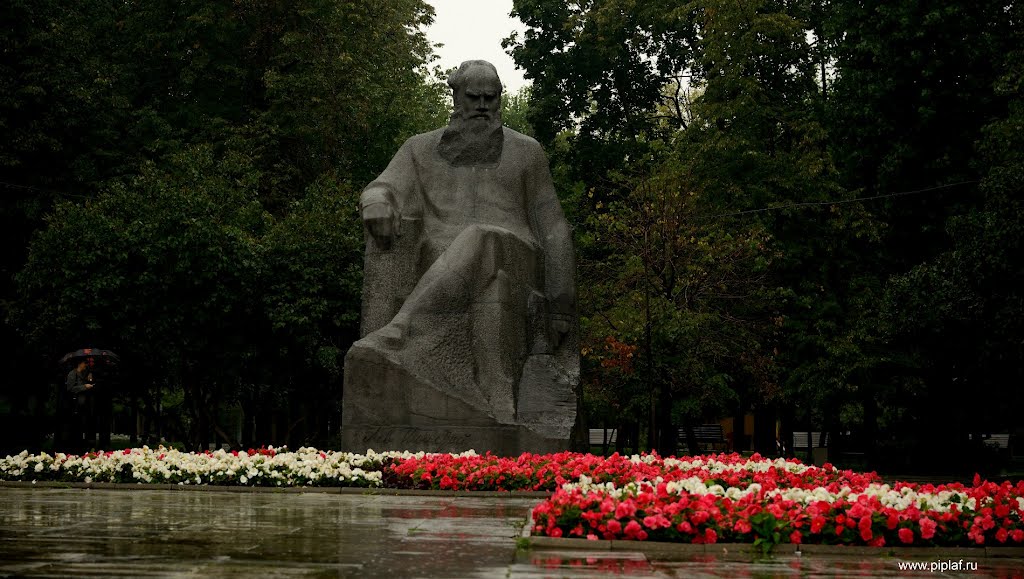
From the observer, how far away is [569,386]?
46.2ft

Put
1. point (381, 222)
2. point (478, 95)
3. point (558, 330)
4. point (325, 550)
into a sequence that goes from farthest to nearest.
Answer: point (478, 95) → point (558, 330) → point (381, 222) → point (325, 550)

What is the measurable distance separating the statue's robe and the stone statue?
0.01 m

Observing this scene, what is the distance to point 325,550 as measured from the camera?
259 inches

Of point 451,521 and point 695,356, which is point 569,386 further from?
point 695,356

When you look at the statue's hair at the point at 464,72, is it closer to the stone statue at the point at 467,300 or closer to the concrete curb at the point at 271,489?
the stone statue at the point at 467,300

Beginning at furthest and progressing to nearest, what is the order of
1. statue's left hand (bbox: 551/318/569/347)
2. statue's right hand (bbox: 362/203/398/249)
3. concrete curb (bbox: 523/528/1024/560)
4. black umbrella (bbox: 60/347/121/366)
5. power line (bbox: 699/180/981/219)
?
power line (bbox: 699/180/981/219) < black umbrella (bbox: 60/347/121/366) < statue's left hand (bbox: 551/318/569/347) < statue's right hand (bbox: 362/203/398/249) < concrete curb (bbox: 523/528/1024/560)

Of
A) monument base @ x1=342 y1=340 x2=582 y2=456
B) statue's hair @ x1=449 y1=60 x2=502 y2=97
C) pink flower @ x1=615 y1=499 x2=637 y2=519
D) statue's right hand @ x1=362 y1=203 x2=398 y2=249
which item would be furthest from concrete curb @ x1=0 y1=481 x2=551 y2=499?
statue's hair @ x1=449 y1=60 x2=502 y2=97

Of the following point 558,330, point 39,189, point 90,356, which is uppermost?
point 39,189

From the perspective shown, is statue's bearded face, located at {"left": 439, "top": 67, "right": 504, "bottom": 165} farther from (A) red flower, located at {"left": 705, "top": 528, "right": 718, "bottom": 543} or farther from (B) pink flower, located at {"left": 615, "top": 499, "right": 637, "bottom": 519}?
(A) red flower, located at {"left": 705, "top": 528, "right": 718, "bottom": 543}

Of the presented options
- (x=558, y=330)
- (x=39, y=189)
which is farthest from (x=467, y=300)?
(x=39, y=189)

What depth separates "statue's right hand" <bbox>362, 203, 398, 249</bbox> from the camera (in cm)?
1415

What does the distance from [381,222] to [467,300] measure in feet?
4.25

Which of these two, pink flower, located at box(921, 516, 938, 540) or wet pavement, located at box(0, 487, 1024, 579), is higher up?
pink flower, located at box(921, 516, 938, 540)

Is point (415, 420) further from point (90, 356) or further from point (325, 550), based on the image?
point (90, 356)
